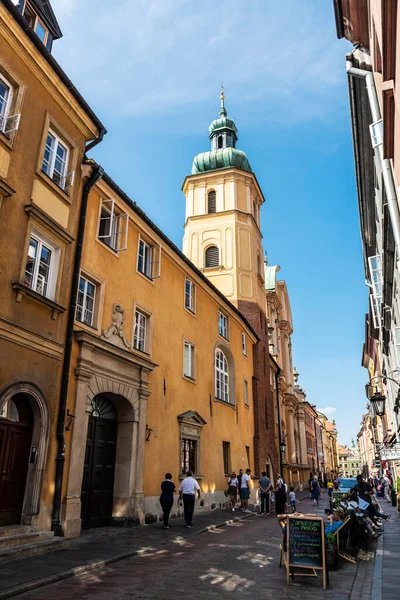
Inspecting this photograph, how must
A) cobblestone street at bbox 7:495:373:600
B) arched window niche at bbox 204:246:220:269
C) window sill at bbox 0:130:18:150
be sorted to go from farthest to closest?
1. arched window niche at bbox 204:246:220:269
2. window sill at bbox 0:130:18:150
3. cobblestone street at bbox 7:495:373:600

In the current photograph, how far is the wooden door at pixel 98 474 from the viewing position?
11914 millimetres

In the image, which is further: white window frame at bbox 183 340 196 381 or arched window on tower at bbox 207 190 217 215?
arched window on tower at bbox 207 190 217 215

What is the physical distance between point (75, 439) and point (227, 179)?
26204mm

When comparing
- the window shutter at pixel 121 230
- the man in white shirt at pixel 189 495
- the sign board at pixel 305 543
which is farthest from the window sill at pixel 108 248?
the sign board at pixel 305 543

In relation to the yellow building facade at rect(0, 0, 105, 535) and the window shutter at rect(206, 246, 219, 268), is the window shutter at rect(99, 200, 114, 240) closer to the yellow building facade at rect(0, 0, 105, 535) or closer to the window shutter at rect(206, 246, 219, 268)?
the yellow building facade at rect(0, 0, 105, 535)

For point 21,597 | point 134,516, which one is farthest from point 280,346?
point 21,597

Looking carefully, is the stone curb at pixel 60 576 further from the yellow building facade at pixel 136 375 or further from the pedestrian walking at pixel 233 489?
the pedestrian walking at pixel 233 489

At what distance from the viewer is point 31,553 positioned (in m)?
8.50

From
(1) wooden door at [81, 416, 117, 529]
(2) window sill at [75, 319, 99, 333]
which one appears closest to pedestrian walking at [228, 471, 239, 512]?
(1) wooden door at [81, 416, 117, 529]

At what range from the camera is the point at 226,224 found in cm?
3209

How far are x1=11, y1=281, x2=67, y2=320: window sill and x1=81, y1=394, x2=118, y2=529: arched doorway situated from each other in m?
3.42

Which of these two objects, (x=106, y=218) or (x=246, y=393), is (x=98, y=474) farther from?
(x=246, y=393)

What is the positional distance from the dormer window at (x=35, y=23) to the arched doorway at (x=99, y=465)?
400 inches

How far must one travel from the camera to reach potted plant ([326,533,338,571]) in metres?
8.25
